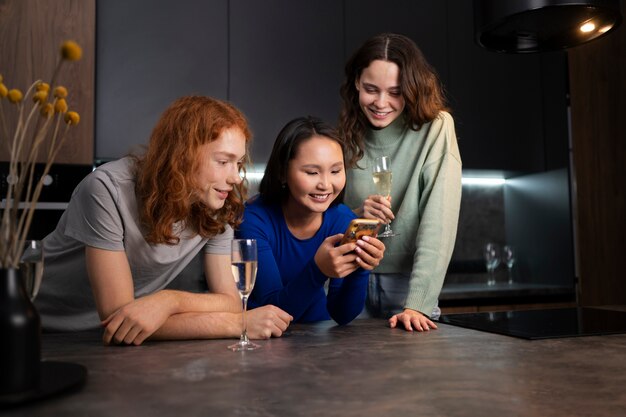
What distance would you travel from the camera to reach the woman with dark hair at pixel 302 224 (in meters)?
Result: 1.71

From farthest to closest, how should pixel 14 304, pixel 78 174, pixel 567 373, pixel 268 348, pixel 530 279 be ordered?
1. pixel 530 279
2. pixel 78 174
3. pixel 268 348
4. pixel 567 373
5. pixel 14 304

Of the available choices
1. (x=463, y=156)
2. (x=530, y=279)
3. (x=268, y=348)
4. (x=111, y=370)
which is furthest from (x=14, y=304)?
(x=530, y=279)

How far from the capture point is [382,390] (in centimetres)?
89

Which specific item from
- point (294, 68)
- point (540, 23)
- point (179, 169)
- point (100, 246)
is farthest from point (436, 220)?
point (294, 68)

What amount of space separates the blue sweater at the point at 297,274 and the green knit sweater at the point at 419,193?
19 cm

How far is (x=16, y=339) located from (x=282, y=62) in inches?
107

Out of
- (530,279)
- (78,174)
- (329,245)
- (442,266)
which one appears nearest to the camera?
(329,245)

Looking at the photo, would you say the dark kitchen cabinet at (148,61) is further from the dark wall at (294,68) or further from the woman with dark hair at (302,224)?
the woman with dark hair at (302,224)

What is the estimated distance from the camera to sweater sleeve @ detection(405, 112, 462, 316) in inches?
68.9

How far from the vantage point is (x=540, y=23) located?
1.82m

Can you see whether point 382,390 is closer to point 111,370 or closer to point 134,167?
point 111,370

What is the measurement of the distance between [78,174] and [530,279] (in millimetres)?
2757

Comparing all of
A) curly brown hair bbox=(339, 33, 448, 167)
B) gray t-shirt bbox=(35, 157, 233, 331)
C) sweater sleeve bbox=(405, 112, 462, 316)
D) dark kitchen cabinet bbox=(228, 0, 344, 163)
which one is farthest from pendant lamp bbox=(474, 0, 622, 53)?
dark kitchen cabinet bbox=(228, 0, 344, 163)

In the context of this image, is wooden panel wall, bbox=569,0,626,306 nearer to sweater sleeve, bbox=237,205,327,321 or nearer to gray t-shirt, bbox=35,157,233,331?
sweater sleeve, bbox=237,205,327,321
